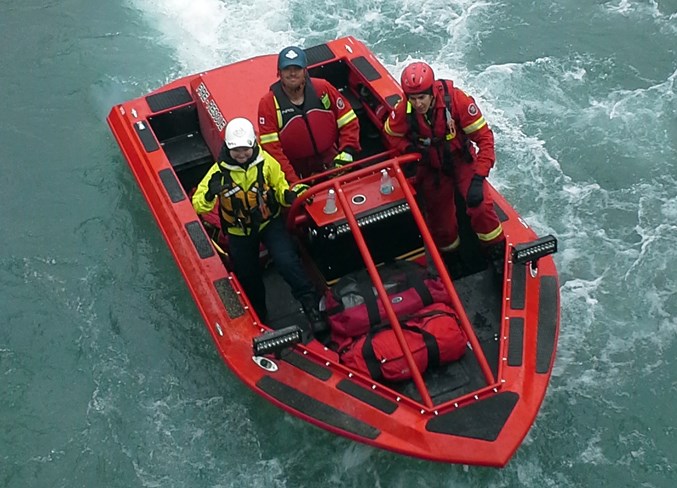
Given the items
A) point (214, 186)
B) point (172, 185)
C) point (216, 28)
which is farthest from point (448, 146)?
point (216, 28)

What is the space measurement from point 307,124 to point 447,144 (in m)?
0.78

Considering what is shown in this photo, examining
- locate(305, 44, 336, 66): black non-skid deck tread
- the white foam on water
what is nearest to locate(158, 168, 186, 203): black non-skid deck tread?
locate(305, 44, 336, 66): black non-skid deck tread

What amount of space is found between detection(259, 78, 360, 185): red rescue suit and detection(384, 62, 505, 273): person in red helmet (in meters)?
0.34

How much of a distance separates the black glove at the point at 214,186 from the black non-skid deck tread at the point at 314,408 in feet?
3.16

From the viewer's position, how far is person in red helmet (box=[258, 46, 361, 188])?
4746 mm

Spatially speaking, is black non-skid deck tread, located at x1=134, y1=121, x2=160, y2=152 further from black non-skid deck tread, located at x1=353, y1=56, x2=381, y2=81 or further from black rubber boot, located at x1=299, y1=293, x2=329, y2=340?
→ black rubber boot, located at x1=299, y1=293, x2=329, y2=340

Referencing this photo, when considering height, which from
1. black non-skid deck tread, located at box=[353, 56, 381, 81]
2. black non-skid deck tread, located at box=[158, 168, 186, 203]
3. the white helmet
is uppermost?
the white helmet

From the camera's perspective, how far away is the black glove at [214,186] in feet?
14.7

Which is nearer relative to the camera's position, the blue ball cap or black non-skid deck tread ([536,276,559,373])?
black non-skid deck tread ([536,276,559,373])

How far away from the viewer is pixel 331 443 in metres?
4.93

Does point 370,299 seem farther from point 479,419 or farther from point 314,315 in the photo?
point 479,419

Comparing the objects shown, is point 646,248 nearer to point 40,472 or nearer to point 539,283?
point 539,283

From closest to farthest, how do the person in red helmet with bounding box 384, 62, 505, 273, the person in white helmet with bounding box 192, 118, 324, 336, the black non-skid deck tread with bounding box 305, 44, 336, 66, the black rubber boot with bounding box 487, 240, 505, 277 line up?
the person in white helmet with bounding box 192, 118, 324, 336
the person in red helmet with bounding box 384, 62, 505, 273
the black rubber boot with bounding box 487, 240, 505, 277
the black non-skid deck tread with bounding box 305, 44, 336, 66

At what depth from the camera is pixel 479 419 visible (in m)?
4.23
